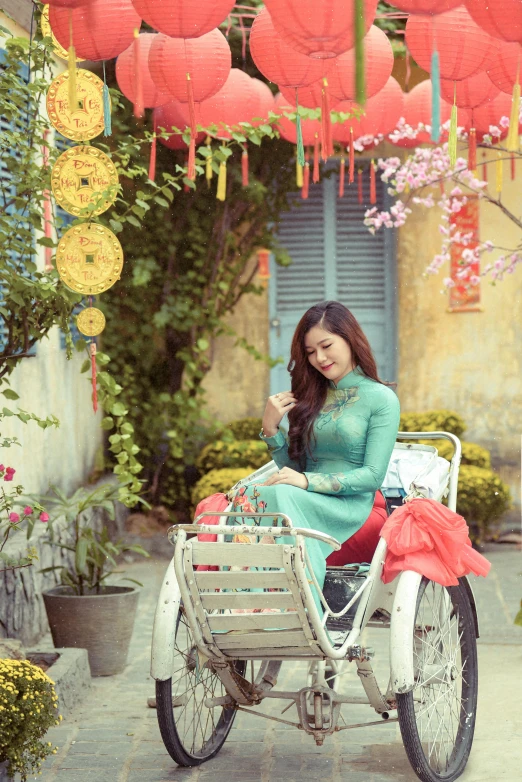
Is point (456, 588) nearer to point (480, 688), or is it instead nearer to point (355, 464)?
point (355, 464)

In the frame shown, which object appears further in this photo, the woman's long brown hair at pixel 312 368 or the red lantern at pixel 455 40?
→ the red lantern at pixel 455 40

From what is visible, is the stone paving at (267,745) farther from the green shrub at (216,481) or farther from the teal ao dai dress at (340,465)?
the green shrub at (216,481)

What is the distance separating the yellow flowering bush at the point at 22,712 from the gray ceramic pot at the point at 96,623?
69.6 inches

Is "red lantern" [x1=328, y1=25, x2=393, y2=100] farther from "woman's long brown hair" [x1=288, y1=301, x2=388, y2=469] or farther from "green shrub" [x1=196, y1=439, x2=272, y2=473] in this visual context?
"green shrub" [x1=196, y1=439, x2=272, y2=473]

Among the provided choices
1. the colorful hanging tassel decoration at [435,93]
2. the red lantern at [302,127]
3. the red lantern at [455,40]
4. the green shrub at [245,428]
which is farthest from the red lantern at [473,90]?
the green shrub at [245,428]

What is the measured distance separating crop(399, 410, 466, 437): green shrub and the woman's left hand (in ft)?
16.3

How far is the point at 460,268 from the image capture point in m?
8.81

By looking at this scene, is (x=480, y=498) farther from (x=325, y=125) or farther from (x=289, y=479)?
Result: (x=289, y=479)

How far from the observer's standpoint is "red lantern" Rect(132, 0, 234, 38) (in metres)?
3.89

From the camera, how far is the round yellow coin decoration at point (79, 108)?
14.9ft

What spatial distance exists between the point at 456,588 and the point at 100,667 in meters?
2.16

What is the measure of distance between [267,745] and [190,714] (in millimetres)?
356

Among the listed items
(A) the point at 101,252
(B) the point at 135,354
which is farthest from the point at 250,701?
(B) the point at 135,354

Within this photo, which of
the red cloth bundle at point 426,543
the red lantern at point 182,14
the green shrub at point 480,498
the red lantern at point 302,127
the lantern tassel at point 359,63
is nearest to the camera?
the lantern tassel at point 359,63
